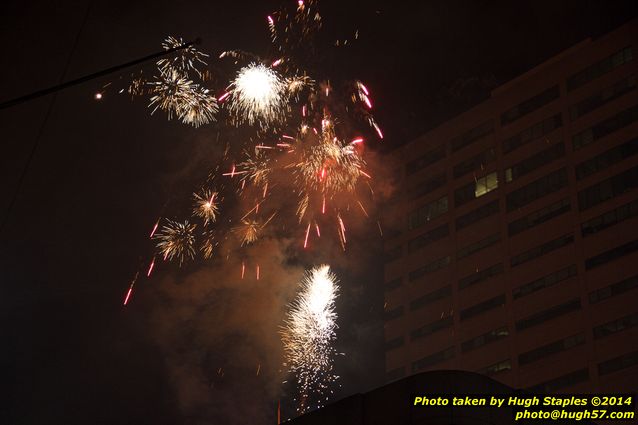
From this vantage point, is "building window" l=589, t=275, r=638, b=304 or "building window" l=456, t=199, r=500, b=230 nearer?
"building window" l=589, t=275, r=638, b=304

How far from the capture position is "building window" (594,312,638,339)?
7144cm

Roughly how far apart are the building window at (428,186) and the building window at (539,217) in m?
12.2

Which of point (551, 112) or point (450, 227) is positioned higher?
point (551, 112)

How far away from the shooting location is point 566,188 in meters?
82.0

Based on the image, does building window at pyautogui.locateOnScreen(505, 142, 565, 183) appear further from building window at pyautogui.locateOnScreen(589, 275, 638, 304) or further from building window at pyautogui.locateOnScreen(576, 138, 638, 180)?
building window at pyautogui.locateOnScreen(589, 275, 638, 304)

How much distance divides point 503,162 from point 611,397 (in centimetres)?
6688

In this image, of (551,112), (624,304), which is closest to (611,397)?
(624,304)

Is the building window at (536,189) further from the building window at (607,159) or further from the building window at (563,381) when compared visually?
the building window at (563,381)

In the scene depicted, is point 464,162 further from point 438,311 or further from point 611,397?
point 611,397

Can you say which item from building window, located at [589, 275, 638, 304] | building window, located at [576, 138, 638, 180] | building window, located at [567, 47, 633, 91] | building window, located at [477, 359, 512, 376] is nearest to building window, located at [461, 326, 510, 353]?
building window, located at [477, 359, 512, 376]

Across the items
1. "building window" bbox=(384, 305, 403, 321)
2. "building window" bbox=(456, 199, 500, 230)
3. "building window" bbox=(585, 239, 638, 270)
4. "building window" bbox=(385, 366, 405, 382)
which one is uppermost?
"building window" bbox=(456, 199, 500, 230)

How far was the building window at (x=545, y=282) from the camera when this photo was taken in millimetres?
78188

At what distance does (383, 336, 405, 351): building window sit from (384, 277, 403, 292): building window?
6090 mm

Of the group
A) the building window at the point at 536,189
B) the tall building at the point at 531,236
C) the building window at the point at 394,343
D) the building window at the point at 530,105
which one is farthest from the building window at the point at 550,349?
the building window at the point at 530,105
